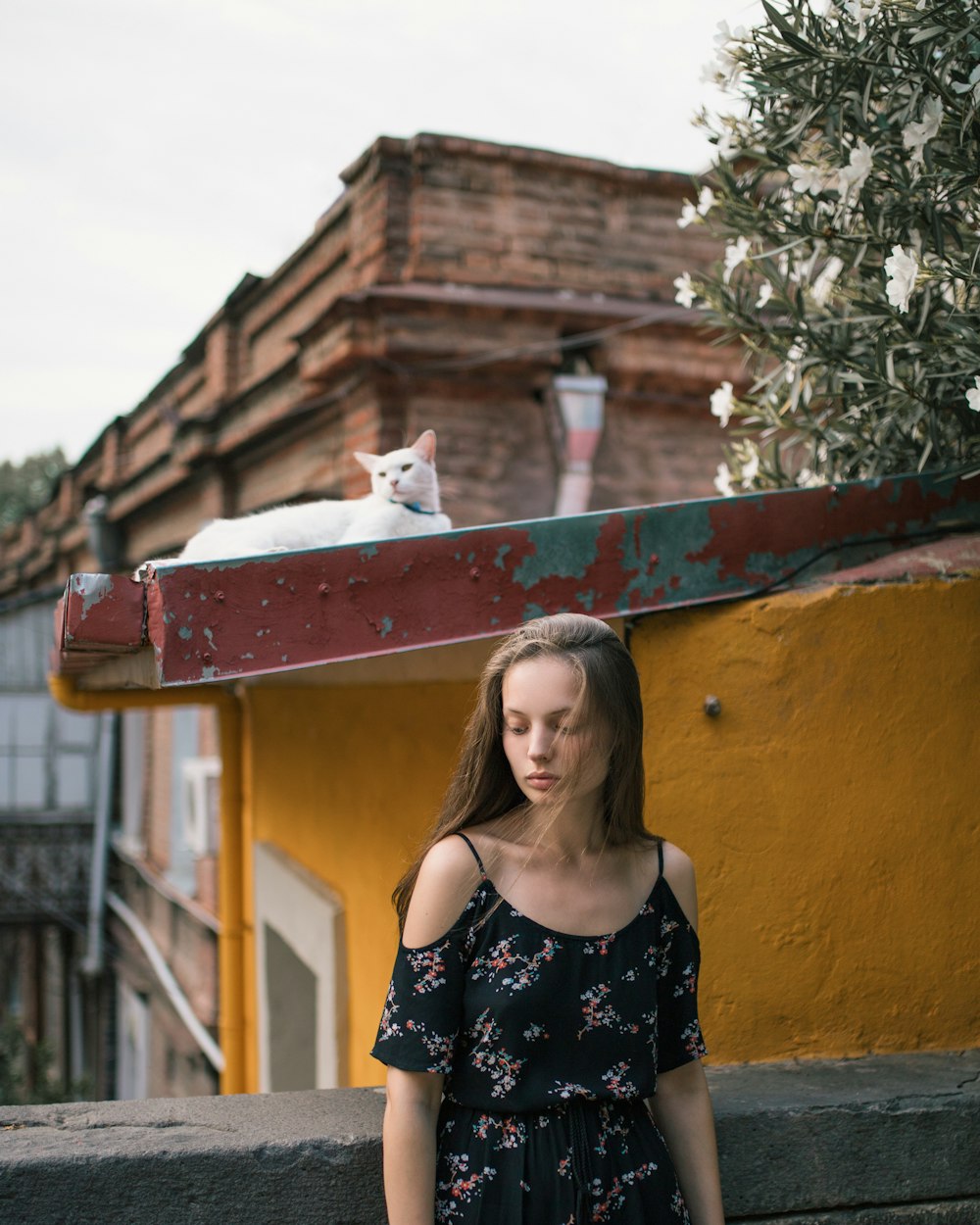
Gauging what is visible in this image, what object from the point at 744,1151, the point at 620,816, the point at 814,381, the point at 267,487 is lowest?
the point at 744,1151

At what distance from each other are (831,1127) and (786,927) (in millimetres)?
424

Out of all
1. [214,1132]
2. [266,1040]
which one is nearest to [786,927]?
[214,1132]

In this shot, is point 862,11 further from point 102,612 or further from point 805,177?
point 102,612

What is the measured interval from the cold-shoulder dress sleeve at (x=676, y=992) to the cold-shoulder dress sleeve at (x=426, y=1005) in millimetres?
351

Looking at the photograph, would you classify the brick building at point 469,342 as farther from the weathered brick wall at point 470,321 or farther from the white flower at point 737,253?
the white flower at point 737,253

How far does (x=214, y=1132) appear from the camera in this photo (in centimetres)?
210

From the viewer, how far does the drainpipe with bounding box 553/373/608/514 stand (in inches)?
276

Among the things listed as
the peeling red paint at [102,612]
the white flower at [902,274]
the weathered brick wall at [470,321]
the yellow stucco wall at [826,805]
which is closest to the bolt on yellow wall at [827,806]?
the yellow stucco wall at [826,805]

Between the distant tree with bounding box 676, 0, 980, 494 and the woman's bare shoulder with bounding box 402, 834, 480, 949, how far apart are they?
1.42m

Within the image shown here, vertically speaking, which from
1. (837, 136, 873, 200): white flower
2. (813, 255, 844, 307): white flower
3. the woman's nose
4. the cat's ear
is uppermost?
(837, 136, 873, 200): white flower

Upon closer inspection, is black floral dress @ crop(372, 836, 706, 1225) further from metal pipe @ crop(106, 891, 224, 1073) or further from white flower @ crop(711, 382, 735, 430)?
metal pipe @ crop(106, 891, 224, 1073)

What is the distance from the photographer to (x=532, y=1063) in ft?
5.86

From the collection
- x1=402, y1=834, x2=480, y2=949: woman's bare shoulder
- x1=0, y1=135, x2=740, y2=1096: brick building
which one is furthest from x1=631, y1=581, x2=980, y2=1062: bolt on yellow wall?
x1=0, y1=135, x2=740, y2=1096: brick building

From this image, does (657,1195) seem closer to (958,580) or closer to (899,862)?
(899,862)
